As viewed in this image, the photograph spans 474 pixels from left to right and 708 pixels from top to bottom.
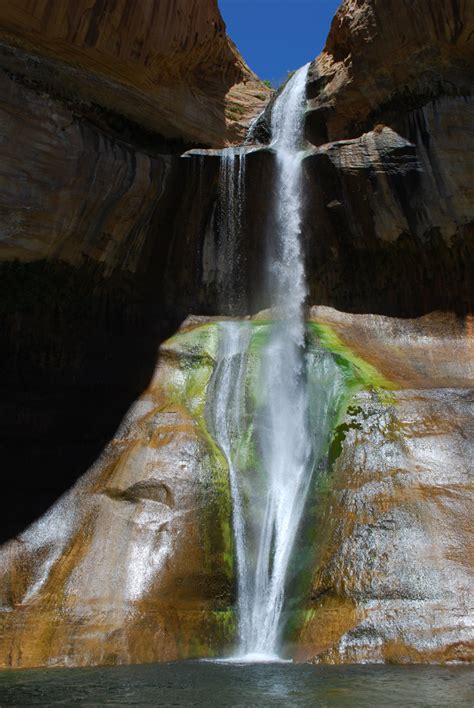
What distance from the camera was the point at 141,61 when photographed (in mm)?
15422

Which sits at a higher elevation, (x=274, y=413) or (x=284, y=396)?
(x=284, y=396)

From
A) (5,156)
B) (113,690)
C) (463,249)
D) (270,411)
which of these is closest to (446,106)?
(463,249)

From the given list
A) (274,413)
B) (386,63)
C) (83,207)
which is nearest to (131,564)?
(274,413)

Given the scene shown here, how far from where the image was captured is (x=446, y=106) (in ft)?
50.1

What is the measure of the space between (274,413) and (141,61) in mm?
8005

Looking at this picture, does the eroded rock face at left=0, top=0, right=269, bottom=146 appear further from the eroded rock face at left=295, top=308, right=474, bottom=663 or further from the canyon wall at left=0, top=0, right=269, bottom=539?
the eroded rock face at left=295, top=308, right=474, bottom=663

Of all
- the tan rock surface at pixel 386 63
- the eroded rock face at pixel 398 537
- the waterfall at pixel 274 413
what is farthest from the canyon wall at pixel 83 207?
the eroded rock face at pixel 398 537

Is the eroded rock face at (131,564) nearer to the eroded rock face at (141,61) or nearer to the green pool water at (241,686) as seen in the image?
the green pool water at (241,686)

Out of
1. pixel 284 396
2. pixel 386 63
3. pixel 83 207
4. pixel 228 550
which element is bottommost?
pixel 228 550

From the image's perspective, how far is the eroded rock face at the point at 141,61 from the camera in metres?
13.7

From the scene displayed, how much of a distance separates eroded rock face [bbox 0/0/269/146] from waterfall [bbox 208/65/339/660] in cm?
167

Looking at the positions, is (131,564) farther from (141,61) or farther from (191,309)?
(141,61)

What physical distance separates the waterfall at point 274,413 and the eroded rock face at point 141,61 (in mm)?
1675

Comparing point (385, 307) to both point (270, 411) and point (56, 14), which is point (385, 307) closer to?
point (270, 411)
